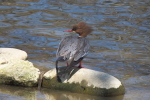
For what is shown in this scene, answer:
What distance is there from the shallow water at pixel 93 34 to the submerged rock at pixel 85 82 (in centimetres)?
12

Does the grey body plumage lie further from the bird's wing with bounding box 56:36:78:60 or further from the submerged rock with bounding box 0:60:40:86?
the submerged rock with bounding box 0:60:40:86

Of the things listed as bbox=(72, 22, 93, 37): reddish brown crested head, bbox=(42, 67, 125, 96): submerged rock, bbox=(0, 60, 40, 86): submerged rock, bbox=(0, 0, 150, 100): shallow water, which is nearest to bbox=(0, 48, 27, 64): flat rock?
bbox=(0, 0, 150, 100): shallow water

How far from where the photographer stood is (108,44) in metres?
9.42

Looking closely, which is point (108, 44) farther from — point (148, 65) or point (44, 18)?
point (44, 18)

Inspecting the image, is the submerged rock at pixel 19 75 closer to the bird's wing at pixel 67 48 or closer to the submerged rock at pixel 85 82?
the submerged rock at pixel 85 82

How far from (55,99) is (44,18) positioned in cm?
699

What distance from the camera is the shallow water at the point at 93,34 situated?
6.50 metres

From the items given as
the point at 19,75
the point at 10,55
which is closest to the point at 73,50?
the point at 19,75

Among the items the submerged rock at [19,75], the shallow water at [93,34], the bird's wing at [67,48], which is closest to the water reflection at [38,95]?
the shallow water at [93,34]

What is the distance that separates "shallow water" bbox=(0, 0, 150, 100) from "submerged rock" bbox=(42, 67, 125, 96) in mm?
124

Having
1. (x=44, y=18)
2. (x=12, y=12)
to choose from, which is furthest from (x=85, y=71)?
(x=12, y=12)

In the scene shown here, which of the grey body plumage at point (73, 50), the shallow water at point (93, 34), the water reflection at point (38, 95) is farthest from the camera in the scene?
the shallow water at point (93, 34)

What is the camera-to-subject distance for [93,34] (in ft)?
34.0

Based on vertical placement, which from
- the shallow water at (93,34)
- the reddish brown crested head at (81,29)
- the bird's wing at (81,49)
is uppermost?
the reddish brown crested head at (81,29)
